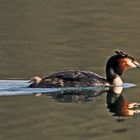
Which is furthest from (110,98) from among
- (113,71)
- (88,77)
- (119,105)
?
(113,71)

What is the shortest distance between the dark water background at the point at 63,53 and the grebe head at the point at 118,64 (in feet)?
1.02

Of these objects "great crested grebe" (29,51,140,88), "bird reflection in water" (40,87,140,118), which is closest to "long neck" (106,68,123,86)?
"great crested grebe" (29,51,140,88)

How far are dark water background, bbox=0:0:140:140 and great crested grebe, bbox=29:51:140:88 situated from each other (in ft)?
1.20

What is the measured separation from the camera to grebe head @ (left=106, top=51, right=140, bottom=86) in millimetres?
17641

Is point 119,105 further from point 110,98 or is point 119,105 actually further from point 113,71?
point 113,71

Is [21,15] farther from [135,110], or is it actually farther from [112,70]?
[135,110]

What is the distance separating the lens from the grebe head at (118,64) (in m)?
17.6

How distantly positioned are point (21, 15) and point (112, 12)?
3012 mm

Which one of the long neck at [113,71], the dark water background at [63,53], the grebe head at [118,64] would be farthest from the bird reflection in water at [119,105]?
the grebe head at [118,64]

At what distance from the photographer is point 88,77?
55.6 feet

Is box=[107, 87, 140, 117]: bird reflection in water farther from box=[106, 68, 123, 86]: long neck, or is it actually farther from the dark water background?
box=[106, 68, 123, 86]: long neck

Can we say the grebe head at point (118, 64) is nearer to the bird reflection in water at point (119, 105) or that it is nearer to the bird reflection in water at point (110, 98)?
the bird reflection in water at point (110, 98)

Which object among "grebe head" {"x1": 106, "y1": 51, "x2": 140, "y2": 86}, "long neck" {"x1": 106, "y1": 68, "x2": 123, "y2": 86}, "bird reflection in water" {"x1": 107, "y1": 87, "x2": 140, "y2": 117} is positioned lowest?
"bird reflection in water" {"x1": 107, "y1": 87, "x2": 140, "y2": 117}

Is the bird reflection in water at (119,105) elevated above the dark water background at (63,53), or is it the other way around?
the dark water background at (63,53)
